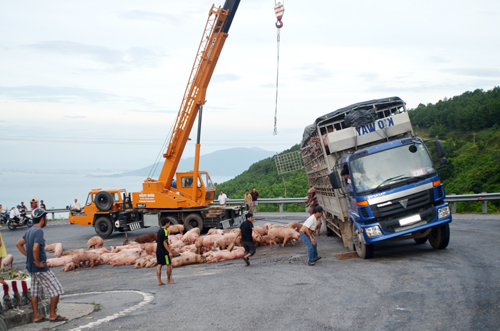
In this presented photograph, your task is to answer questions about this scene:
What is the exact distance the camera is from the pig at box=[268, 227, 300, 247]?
1477cm

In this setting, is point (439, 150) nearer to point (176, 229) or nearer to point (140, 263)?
point (140, 263)

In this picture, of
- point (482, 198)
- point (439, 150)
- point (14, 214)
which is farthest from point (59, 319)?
point (14, 214)

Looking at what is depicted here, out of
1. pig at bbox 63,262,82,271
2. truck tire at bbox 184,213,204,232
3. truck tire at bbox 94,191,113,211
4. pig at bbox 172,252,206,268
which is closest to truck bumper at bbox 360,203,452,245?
pig at bbox 172,252,206,268

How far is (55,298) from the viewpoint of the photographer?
727cm

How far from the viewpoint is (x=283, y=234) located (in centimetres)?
1492

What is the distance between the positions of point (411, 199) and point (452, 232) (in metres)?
5.26

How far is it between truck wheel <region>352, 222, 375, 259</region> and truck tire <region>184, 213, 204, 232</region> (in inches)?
377

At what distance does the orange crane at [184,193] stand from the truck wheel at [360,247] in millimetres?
8876

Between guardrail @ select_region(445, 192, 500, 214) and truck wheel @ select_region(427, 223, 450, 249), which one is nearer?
truck wheel @ select_region(427, 223, 450, 249)

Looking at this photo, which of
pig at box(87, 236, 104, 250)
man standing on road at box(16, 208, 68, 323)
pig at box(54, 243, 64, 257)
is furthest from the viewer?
pig at box(87, 236, 104, 250)

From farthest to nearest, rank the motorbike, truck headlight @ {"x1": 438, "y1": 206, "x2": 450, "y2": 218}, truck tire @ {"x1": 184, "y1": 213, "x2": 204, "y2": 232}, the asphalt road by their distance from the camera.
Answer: the motorbike, truck tire @ {"x1": 184, "y1": 213, "x2": 204, "y2": 232}, truck headlight @ {"x1": 438, "y1": 206, "x2": 450, "y2": 218}, the asphalt road

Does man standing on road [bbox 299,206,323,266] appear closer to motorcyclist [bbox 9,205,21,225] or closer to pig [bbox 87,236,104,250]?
pig [bbox 87,236,104,250]

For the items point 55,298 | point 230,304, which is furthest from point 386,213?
point 55,298

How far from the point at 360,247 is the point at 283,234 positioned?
4086mm
